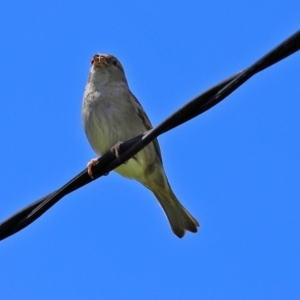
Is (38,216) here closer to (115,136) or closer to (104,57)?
(115,136)

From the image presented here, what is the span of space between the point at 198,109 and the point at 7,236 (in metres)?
1.33

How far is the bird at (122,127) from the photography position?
757 cm

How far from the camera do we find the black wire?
3.80m

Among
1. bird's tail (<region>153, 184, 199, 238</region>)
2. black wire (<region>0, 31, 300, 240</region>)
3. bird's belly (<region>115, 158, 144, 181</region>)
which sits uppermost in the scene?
bird's belly (<region>115, 158, 144, 181</region>)

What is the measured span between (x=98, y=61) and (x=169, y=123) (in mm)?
4148

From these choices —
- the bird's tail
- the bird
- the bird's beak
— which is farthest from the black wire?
the bird's beak

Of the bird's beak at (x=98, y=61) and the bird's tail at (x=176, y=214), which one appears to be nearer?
the bird's tail at (x=176, y=214)

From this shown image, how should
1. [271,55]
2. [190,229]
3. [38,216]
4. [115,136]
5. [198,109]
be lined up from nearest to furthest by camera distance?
[271,55], [198,109], [38,216], [115,136], [190,229]

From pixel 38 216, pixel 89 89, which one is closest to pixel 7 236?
pixel 38 216

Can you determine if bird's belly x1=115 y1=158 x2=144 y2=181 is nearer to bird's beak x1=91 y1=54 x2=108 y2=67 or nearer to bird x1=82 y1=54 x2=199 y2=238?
bird x1=82 y1=54 x2=199 y2=238

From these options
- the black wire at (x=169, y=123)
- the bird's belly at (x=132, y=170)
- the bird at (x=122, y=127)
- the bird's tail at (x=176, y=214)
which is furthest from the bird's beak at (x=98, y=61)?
the black wire at (x=169, y=123)

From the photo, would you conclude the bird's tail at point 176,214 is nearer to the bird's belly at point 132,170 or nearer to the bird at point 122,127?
the bird at point 122,127

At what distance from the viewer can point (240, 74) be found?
3.96 metres

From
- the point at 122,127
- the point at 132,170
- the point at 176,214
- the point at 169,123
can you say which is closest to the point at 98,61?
the point at 122,127
